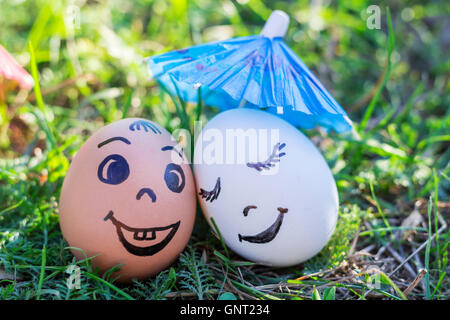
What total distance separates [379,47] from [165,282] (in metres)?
2.08

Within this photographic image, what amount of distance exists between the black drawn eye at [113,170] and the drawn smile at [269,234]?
0.37 metres

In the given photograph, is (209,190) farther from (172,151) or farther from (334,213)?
(334,213)

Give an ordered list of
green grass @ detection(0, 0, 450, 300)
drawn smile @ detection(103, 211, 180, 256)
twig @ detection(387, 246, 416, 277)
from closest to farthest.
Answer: drawn smile @ detection(103, 211, 180, 256), green grass @ detection(0, 0, 450, 300), twig @ detection(387, 246, 416, 277)

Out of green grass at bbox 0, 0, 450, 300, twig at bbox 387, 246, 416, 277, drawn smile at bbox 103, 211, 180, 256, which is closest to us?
drawn smile at bbox 103, 211, 180, 256

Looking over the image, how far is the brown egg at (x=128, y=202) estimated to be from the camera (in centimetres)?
112

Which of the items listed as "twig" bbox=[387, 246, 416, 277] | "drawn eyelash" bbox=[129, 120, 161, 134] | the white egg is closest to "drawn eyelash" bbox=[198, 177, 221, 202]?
the white egg

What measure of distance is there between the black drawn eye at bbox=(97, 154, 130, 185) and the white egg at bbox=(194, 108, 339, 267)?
0.73ft

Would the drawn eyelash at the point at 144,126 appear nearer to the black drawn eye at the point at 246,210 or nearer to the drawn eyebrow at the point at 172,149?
the drawn eyebrow at the point at 172,149

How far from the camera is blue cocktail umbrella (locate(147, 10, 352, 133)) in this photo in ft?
3.83

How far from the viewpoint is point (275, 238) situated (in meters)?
1.20

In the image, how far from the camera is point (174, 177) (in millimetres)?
1188

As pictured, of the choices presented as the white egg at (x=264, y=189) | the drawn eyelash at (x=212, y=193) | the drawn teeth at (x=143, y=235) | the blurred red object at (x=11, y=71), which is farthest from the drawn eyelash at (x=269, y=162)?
the blurred red object at (x=11, y=71)

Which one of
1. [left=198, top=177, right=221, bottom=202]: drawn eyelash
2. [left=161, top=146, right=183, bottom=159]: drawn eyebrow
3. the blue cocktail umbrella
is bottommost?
[left=198, top=177, right=221, bottom=202]: drawn eyelash

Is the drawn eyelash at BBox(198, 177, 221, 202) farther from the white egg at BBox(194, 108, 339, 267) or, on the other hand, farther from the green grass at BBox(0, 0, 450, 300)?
the green grass at BBox(0, 0, 450, 300)
